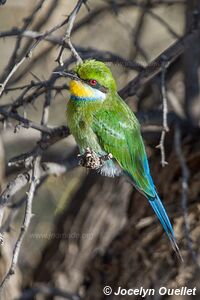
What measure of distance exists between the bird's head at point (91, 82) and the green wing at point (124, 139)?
97 millimetres

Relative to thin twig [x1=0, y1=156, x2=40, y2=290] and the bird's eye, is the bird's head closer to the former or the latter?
the bird's eye

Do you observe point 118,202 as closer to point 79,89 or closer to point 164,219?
point 164,219

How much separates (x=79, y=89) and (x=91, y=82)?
86mm

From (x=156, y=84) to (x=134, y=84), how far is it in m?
0.91

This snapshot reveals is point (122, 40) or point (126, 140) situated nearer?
point (126, 140)

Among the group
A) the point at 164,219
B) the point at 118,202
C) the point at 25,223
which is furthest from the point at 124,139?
the point at 25,223

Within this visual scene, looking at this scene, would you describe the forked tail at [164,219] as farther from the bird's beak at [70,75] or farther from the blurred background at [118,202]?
the bird's beak at [70,75]

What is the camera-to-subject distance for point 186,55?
4617 mm

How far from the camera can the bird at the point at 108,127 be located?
3738 millimetres

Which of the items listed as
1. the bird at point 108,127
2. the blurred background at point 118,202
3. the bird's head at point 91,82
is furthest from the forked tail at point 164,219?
the bird's head at point 91,82

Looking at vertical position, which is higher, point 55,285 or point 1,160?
point 1,160

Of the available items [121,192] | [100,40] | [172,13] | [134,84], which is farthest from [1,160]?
[172,13]

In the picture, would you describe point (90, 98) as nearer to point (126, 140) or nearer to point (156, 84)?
point (126, 140)

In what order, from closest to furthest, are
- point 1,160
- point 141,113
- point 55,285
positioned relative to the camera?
1. point 141,113
2. point 1,160
3. point 55,285
